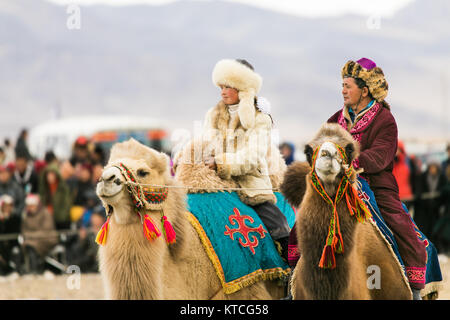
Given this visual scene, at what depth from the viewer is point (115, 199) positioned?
5098 millimetres

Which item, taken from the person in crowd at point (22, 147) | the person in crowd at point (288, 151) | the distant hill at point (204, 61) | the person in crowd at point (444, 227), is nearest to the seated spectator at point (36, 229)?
the person in crowd at point (22, 147)

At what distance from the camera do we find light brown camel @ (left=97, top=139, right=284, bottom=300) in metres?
5.15

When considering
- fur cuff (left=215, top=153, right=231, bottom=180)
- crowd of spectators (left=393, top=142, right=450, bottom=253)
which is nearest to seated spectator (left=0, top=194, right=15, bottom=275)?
crowd of spectators (left=393, top=142, right=450, bottom=253)

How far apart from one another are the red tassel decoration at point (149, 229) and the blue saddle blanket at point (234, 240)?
0.68 meters

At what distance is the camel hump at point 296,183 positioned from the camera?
5.50m

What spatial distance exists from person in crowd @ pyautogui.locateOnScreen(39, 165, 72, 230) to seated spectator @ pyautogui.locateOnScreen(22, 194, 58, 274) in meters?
0.31

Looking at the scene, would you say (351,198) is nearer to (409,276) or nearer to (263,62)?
(409,276)

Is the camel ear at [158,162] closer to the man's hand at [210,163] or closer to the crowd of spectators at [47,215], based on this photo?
the man's hand at [210,163]

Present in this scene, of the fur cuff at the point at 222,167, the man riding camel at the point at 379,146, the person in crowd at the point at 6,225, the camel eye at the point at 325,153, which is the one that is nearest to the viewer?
the camel eye at the point at 325,153

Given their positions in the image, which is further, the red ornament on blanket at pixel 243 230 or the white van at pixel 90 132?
the white van at pixel 90 132

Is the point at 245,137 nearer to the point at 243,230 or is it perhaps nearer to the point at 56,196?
the point at 243,230

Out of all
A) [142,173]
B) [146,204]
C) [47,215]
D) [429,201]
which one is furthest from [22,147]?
[146,204]

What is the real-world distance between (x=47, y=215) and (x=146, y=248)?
8705mm

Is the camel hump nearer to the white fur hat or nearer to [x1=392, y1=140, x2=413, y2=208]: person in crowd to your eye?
the white fur hat
